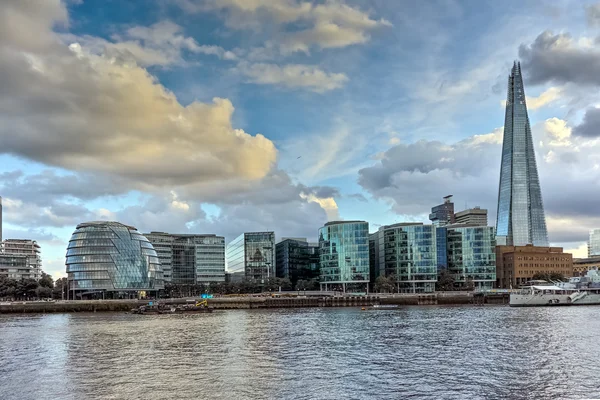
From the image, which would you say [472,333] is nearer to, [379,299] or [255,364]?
[255,364]

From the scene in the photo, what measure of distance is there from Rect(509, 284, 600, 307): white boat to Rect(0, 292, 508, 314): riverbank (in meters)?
16.2

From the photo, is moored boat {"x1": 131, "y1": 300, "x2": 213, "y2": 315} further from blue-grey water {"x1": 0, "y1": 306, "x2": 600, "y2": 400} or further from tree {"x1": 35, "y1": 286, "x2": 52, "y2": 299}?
tree {"x1": 35, "y1": 286, "x2": 52, "y2": 299}

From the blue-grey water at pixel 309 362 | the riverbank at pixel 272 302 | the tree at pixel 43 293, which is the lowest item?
the riverbank at pixel 272 302

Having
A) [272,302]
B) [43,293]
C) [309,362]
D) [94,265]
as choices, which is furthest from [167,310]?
[309,362]

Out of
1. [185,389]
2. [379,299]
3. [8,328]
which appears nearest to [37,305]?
[8,328]

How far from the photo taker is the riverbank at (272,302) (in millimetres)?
156500

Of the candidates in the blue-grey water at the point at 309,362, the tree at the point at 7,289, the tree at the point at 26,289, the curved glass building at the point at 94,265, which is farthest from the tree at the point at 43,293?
the blue-grey water at the point at 309,362

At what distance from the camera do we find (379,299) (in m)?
171

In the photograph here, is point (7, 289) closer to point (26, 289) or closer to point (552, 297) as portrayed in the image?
point (26, 289)

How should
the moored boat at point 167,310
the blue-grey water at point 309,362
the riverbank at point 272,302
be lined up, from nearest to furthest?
the blue-grey water at point 309,362 < the moored boat at point 167,310 < the riverbank at point 272,302

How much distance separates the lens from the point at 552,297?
151 m

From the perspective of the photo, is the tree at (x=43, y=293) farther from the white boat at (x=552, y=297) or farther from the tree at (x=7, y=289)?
the white boat at (x=552, y=297)

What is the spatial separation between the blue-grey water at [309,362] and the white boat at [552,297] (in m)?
60.5

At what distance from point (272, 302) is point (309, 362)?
113590 mm
